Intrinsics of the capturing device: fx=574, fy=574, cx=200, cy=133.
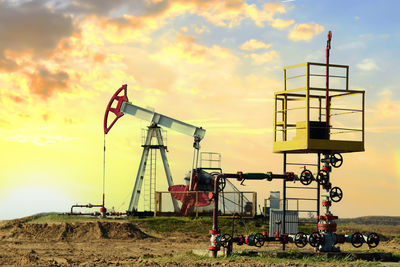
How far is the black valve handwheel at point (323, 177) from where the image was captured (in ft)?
56.3

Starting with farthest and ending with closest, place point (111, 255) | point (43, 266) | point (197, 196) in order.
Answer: point (197, 196), point (111, 255), point (43, 266)

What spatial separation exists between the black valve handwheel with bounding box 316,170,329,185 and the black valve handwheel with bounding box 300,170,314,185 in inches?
8.5

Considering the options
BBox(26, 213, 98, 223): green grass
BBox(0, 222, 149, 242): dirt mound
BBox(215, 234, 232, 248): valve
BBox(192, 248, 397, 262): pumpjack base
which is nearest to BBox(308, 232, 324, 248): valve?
BBox(192, 248, 397, 262): pumpjack base

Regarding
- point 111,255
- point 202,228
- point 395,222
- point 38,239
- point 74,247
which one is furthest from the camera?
point 395,222

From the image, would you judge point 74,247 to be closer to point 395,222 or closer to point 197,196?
point 197,196

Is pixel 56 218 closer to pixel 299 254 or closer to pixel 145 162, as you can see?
pixel 145 162

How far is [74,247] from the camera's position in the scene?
23.3 metres

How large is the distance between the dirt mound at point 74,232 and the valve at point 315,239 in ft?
41.1

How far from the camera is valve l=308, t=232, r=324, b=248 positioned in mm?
16453

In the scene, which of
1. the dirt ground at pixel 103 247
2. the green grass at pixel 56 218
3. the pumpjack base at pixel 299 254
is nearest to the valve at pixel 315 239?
the pumpjack base at pixel 299 254

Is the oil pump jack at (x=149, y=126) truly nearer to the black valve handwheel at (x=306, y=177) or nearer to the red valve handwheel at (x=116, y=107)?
the red valve handwheel at (x=116, y=107)

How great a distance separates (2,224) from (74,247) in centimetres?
974

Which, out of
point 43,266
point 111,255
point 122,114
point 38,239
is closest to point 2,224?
point 38,239

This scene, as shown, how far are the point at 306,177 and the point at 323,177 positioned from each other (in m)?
0.50
